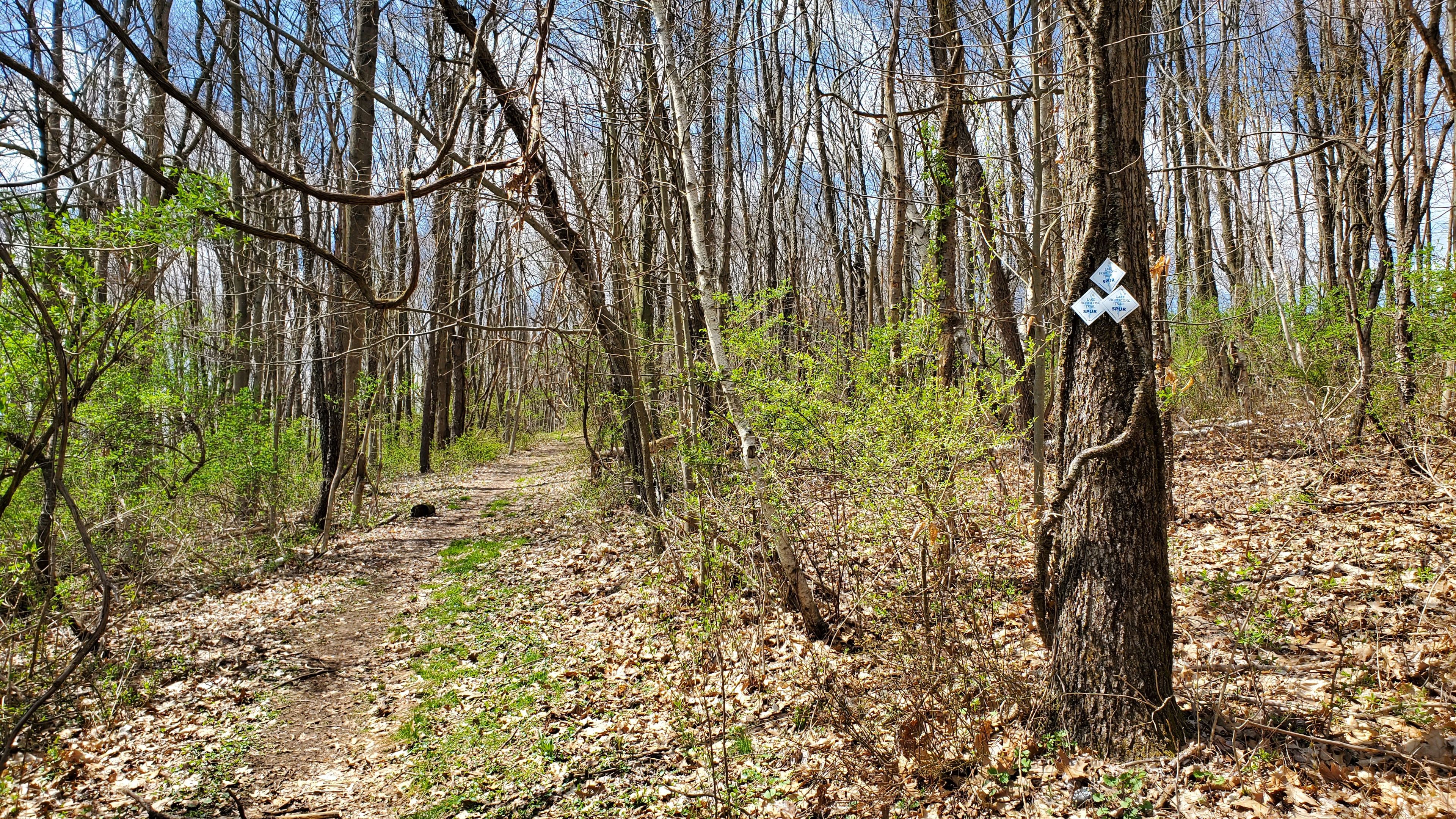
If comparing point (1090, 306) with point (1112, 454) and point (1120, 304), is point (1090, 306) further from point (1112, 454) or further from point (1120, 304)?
point (1112, 454)

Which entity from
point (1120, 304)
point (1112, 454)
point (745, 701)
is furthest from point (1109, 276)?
point (745, 701)

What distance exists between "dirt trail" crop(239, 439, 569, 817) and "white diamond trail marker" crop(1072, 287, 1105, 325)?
159 inches

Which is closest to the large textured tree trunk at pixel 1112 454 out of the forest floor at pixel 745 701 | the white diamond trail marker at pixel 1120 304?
the white diamond trail marker at pixel 1120 304

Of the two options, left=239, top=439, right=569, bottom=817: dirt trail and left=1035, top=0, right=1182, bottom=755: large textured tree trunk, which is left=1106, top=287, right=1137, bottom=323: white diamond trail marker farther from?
left=239, top=439, right=569, bottom=817: dirt trail

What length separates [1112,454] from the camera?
2.83 m

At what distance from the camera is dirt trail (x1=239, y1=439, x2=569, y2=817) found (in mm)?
3959

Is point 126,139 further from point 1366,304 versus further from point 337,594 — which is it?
point 1366,304

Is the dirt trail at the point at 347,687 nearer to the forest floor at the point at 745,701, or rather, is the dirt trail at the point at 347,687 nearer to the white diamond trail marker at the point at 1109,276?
the forest floor at the point at 745,701

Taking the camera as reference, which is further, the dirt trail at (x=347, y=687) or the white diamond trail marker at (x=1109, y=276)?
the dirt trail at (x=347, y=687)

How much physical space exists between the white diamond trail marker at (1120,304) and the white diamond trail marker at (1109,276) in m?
0.01

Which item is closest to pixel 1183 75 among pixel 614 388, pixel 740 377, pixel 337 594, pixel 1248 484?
pixel 1248 484

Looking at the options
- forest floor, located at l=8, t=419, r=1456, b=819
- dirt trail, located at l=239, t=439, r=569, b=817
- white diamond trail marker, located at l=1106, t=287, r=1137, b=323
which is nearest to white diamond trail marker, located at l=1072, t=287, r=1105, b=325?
white diamond trail marker, located at l=1106, t=287, r=1137, b=323

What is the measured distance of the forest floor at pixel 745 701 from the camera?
9.50 ft

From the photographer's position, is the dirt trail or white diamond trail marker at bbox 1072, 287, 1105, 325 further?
the dirt trail
